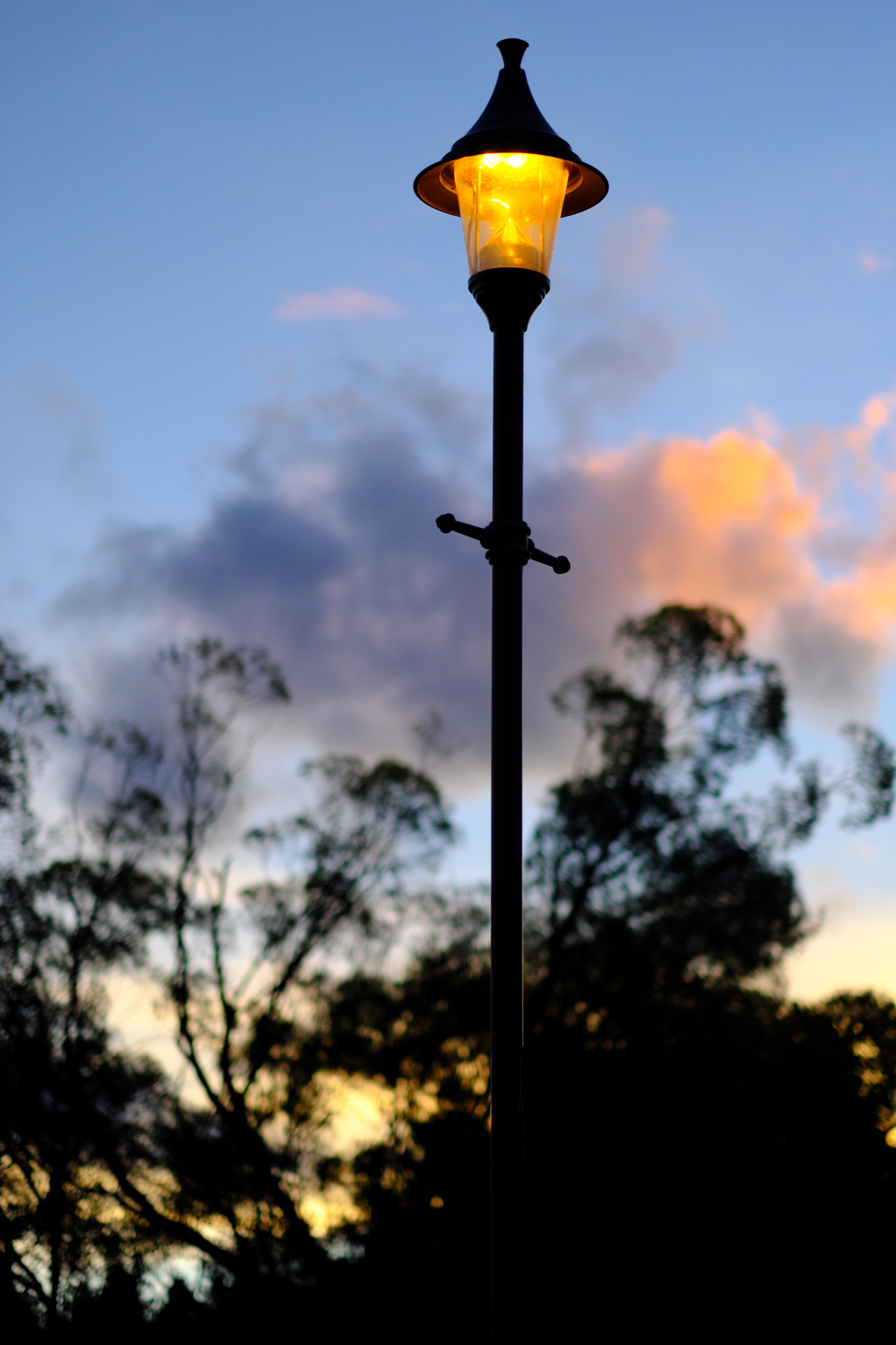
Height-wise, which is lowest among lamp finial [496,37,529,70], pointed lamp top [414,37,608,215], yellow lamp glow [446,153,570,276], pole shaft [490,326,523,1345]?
pole shaft [490,326,523,1345]

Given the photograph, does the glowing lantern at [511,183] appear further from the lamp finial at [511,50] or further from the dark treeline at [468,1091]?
the dark treeline at [468,1091]

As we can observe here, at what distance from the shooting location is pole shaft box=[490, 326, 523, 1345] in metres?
4.05

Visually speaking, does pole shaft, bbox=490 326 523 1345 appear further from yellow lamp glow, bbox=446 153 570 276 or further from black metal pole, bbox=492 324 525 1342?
yellow lamp glow, bbox=446 153 570 276

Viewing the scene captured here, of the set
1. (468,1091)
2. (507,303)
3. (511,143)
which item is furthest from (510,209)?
(468,1091)

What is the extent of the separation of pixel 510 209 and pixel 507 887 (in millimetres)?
2322

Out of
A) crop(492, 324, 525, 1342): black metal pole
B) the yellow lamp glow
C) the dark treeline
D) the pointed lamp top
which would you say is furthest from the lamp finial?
the dark treeline

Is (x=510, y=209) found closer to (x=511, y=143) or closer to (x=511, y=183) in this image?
(x=511, y=183)

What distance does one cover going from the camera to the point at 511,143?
4.69m

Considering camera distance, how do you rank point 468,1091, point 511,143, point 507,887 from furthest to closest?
point 468,1091 → point 511,143 → point 507,887

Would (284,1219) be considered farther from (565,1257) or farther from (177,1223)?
(565,1257)

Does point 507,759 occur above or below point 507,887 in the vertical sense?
above

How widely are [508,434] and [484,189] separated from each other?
86cm

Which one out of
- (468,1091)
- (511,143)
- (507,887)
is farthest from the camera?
(468,1091)

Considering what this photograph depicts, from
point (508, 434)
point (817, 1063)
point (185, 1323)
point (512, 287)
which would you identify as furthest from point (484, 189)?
point (817, 1063)
